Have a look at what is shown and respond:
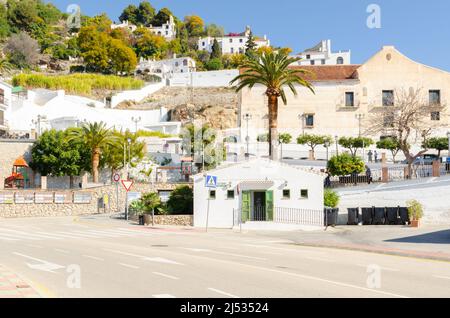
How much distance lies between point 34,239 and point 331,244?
44.2ft

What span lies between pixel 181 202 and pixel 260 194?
19.3ft

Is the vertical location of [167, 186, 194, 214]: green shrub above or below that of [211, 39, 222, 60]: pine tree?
below

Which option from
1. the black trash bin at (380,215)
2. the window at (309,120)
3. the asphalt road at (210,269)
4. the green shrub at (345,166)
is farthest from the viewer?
the window at (309,120)

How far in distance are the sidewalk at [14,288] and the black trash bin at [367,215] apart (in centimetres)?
2393

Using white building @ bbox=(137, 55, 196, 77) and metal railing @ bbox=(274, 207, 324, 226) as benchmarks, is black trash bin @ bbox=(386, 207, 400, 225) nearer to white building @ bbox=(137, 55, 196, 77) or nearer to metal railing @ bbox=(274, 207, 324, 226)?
metal railing @ bbox=(274, 207, 324, 226)

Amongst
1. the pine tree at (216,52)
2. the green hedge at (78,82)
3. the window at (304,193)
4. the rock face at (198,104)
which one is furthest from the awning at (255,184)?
the pine tree at (216,52)

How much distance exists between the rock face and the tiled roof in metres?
20.1

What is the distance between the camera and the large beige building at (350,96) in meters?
74.6

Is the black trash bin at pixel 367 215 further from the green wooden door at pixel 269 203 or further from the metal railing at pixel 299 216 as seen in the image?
the green wooden door at pixel 269 203

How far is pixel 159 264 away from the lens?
1711 centimetres

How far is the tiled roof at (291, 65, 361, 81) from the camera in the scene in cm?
7712

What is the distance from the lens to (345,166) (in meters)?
42.2

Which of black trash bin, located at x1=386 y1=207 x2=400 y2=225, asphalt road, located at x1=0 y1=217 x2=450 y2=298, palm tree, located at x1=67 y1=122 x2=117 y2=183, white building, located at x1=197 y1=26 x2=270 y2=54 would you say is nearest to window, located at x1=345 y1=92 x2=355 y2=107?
palm tree, located at x1=67 y1=122 x2=117 y2=183
